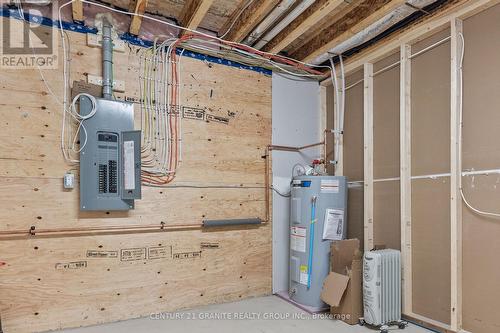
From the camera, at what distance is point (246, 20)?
2.66 metres

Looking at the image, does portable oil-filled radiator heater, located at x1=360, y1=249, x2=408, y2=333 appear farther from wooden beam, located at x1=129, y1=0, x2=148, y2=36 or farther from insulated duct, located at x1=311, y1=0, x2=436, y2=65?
wooden beam, located at x1=129, y1=0, x2=148, y2=36

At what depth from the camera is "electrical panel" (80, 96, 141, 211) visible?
7.96 feet

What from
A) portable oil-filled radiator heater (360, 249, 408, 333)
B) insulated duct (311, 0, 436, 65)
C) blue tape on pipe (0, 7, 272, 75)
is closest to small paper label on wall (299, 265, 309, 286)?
portable oil-filled radiator heater (360, 249, 408, 333)

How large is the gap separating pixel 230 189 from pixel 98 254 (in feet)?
4.09

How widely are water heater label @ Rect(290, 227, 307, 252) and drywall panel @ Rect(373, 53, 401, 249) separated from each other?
→ 65cm

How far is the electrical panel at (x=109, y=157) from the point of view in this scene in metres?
2.43

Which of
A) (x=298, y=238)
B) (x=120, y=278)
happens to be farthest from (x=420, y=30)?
(x=120, y=278)

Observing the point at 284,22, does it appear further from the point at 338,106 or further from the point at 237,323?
the point at 237,323

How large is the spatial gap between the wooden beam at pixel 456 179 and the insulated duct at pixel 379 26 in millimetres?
296

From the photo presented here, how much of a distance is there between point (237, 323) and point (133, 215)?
1217 mm

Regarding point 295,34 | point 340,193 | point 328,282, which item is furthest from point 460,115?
point 328,282

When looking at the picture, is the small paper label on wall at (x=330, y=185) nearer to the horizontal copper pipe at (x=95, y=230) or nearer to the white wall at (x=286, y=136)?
the white wall at (x=286, y=136)

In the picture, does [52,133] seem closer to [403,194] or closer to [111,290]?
[111,290]

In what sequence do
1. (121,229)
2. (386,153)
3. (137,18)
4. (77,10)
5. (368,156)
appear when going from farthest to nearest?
(368,156)
(386,153)
(121,229)
(137,18)
(77,10)
